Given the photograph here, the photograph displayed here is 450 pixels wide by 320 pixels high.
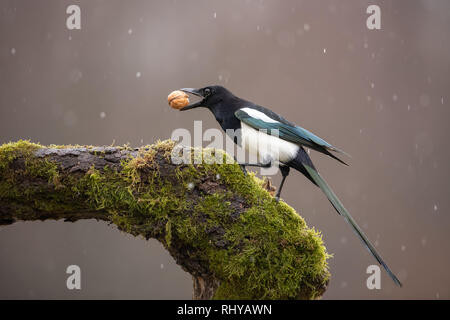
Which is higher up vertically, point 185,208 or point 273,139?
point 273,139

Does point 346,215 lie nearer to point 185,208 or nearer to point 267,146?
point 267,146

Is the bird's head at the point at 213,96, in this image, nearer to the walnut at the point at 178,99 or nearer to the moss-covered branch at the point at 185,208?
the walnut at the point at 178,99

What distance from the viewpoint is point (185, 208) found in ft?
5.25

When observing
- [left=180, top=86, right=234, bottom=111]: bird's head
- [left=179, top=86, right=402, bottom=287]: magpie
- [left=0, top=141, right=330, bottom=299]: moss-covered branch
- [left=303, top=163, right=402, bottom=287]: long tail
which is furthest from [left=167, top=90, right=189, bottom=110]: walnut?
[left=303, top=163, right=402, bottom=287]: long tail

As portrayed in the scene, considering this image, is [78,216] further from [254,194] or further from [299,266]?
[299,266]

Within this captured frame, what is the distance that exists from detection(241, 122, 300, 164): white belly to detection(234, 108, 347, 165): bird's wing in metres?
0.02

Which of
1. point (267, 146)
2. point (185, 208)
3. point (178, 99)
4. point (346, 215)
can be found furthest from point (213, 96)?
point (346, 215)

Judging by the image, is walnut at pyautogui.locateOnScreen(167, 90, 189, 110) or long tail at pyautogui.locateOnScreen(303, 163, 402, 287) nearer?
long tail at pyautogui.locateOnScreen(303, 163, 402, 287)

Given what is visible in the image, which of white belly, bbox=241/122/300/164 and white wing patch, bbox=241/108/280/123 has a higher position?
white wing patch, bbox=241/108/280/123

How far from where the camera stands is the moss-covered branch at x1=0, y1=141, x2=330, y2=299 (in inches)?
61.9

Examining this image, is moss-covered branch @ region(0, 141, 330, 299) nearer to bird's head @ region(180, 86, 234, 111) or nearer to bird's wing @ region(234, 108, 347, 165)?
bird's wing @ region(234, 108, 347, 165)

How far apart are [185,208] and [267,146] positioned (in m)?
0.50

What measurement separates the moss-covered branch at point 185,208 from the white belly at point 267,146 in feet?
0.80
